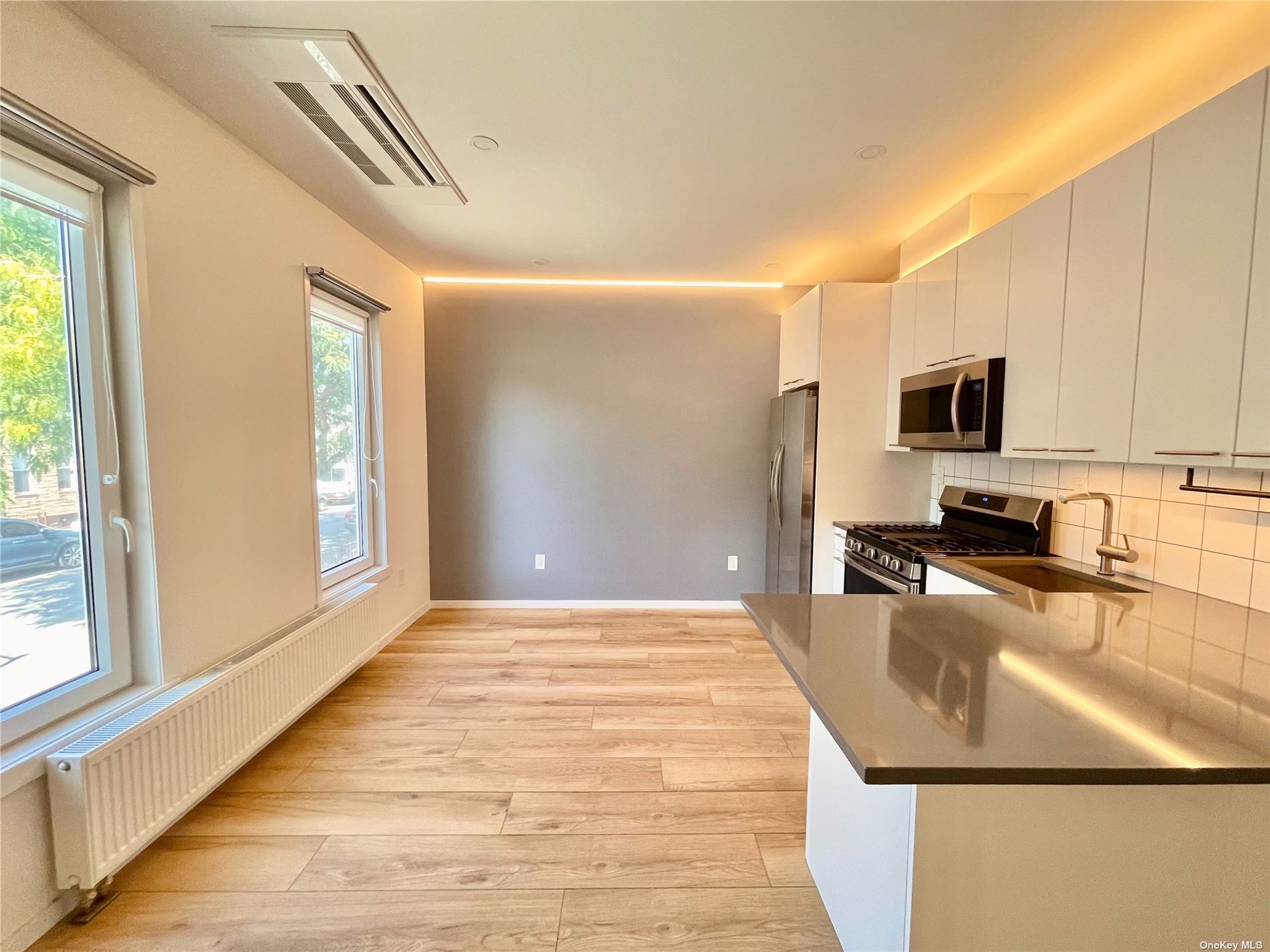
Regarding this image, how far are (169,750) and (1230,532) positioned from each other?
346 cm

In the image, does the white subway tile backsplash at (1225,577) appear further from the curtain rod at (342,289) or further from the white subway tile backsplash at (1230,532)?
the curtain rod at (342,289)

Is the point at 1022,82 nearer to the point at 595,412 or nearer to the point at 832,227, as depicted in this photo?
the point at 832,227

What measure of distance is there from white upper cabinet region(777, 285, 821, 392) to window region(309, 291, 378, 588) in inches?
114

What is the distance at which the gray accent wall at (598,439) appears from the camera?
390cm

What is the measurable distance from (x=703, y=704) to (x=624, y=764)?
0.66 metres

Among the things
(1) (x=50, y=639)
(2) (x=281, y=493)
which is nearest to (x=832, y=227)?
(2) (x=281, y=493)

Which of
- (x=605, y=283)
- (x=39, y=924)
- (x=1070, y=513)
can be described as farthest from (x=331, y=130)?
(x=1070, y=513)

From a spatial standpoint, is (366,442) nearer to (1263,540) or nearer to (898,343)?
(898,343)

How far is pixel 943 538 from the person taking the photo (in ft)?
8.30

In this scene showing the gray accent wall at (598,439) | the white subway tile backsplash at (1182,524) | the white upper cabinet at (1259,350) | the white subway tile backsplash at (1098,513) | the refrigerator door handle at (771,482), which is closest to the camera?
the white upper cabinet at (1259,350)

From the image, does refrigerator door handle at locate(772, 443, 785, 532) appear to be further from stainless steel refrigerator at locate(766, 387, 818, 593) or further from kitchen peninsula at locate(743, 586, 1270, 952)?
kitchen peninsula at locate(743, 586, 1270, 952)

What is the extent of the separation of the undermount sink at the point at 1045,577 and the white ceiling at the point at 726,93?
165 cm

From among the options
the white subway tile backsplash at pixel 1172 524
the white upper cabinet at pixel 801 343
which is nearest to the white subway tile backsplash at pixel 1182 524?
the white subway tile backsplash at pixel 1172 524

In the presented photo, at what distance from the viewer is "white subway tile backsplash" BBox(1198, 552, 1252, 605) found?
4.75 ft
